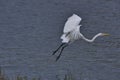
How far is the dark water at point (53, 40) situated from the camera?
563 inches

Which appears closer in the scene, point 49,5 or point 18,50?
point 18,50

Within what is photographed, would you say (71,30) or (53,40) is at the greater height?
(71,30)

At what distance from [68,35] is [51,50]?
3.83m

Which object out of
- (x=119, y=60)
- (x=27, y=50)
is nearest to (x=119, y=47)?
(x=119, y=60)

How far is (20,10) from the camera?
841 inches

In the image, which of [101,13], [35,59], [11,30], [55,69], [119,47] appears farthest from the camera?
[101,13]

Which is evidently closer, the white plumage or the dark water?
the white plumage

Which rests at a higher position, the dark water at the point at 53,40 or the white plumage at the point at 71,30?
the white plumage at the point at 71,30

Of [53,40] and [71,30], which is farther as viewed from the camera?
[53,40]

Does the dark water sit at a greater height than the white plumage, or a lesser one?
lesser

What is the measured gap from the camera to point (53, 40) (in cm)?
1697

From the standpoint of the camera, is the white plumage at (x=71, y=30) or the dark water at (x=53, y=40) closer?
the white plumage at (x=71, y=30)

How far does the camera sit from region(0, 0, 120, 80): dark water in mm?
14289

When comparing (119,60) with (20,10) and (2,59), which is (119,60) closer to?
(2,59)
